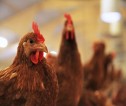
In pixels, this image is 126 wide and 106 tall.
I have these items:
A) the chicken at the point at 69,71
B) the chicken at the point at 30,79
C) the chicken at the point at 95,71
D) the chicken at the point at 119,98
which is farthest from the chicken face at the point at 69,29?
the chicken at the point at 119,98

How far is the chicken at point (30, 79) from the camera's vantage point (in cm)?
93

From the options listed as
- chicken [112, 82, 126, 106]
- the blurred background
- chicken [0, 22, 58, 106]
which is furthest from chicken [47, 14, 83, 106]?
chicken [112, 82, 126, 106]

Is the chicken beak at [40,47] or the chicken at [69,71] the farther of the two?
the chicken at [69,71]

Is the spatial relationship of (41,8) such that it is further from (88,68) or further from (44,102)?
(44,102)

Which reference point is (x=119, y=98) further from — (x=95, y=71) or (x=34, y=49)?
(x=34, y=49)

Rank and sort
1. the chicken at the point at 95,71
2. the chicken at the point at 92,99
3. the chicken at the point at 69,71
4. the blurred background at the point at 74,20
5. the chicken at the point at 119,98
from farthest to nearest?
the blurred background at the point at 74,20
the chicken at the point at 119,98
the chicken at the point at 95,71
the chicken at the point at 92,99
the chicken at the point at 69,71

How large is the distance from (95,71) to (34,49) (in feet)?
4.01

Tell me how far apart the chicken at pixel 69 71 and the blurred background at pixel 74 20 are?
1.74 ft

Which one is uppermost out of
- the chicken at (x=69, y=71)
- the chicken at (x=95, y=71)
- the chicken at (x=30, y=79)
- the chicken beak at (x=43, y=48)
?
the chicken beak at (x=43, y=48)

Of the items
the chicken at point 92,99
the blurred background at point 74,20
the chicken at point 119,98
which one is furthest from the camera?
the blurred background at point 74,20

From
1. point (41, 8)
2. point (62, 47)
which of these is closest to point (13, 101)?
point (62, 47)

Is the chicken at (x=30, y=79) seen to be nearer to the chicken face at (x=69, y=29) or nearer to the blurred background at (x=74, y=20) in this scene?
the chicken face at (x=69, y=29)

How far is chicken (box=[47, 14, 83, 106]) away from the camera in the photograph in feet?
4.34

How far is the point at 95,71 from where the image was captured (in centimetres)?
211
